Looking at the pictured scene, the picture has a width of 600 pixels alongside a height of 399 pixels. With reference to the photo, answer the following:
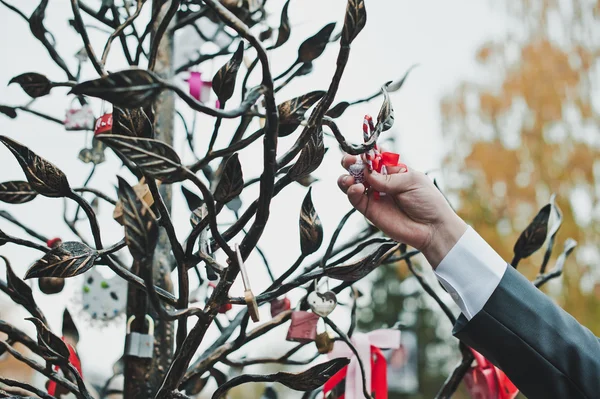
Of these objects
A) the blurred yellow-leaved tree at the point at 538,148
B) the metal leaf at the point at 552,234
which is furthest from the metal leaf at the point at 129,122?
the blurred yellow-leaved tree at the point at 538,148

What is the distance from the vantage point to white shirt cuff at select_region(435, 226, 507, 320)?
31.8 inches

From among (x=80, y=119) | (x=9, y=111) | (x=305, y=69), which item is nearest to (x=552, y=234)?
(x=305, y=69)

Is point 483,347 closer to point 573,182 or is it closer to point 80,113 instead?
point 80,113

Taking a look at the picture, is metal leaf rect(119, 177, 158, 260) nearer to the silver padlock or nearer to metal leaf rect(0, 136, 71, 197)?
metal leaf rect(0, 136, 71, 197)

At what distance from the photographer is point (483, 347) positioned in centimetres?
80

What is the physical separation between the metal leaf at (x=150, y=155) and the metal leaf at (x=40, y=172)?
0.18 metres

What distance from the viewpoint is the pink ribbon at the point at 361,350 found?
954 millimetres

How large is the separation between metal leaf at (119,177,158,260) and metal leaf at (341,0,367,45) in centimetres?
21

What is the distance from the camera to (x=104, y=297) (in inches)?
39.3

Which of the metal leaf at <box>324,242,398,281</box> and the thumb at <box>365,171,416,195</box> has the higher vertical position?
the thumb at <box>365,171,416,195</box>

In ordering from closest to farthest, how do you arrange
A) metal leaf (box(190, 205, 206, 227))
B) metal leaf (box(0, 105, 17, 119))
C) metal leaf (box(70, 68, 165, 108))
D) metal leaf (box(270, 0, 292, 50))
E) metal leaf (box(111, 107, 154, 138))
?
metal leaf (box(70, 68, 165, 108))
metal leaf (box(111, 107, 154, 138))
metal leaf (box(190, 205, 206, 227))
metal leaf (box(270, 0, 292, 50))
metal leaf (box(0, 105, 17, 119))

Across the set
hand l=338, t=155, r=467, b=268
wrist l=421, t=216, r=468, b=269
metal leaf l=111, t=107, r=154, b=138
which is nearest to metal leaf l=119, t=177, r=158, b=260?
metal leaf l=111, t=107, r=154, b=138

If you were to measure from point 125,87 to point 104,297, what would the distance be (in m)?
0.66

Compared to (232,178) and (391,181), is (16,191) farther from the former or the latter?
(391,181)
